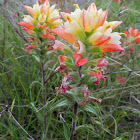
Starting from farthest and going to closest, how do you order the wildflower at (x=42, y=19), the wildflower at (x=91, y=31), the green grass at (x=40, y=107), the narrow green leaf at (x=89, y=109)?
the green grass at (x=40, y=107), the wildflower at (x=42, y=19), the narrow green leaf at (x=89, y=109), the wildflower at (x=91, y=31)

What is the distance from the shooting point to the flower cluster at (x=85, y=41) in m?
0.90

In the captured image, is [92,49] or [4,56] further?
[4,56]

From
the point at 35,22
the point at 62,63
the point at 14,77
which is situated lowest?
the point at 14,77

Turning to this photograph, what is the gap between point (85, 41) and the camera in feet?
3.23

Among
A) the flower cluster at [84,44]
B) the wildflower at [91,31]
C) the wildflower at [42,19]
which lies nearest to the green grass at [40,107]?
the wildflower at [42,19]

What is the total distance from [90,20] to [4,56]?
161 centimetres

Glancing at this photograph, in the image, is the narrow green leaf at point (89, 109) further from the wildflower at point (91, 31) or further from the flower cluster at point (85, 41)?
the wildflower at point (91, 31)

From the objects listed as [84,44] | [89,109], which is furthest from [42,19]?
[89,109]

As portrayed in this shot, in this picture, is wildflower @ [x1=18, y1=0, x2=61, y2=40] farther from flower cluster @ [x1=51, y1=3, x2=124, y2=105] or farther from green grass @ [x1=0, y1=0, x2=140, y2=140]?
flower cluster @ [x1=51, y1=3, x2=124, y2=105]

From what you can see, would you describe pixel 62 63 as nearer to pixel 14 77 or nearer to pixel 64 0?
pixel 14 77

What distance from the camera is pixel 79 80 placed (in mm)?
1046

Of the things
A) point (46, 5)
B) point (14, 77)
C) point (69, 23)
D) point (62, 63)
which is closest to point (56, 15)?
point (46, 5)

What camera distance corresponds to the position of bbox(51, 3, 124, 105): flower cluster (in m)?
0.90

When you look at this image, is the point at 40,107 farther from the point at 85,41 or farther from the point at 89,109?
the point at 85,41
